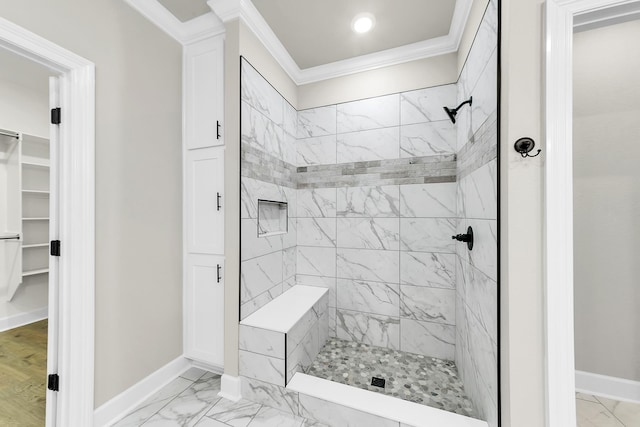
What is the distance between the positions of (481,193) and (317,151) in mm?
1562

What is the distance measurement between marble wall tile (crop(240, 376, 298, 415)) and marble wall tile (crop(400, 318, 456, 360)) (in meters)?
1.12

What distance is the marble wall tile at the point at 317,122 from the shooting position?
95.8 inches

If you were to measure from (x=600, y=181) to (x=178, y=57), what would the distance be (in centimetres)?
280

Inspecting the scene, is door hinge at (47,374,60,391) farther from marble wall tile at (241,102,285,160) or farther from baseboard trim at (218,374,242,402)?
marble wall tile at (241,102,285,160)

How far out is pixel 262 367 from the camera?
63.3 inches

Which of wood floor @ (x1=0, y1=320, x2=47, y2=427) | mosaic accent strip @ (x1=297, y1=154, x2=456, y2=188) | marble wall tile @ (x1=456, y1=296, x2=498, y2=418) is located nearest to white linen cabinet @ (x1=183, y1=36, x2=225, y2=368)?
wood floor @ (x1=0, y1=320, x2=47, y2=427)

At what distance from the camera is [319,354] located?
7.01 ft

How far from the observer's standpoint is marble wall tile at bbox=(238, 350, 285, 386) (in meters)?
1.57

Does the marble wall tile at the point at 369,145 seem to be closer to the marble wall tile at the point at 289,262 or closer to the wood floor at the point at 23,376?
the marble wall tile at the point at 289,262

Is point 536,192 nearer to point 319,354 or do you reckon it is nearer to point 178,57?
point 319,354

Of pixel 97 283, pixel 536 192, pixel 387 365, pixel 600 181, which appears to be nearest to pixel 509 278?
pixel 536 192

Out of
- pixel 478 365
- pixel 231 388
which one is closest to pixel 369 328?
pixel 478 365

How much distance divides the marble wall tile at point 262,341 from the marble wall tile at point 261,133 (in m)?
1.33

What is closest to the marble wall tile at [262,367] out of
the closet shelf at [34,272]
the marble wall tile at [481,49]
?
the marble wall tile at [481,49]
